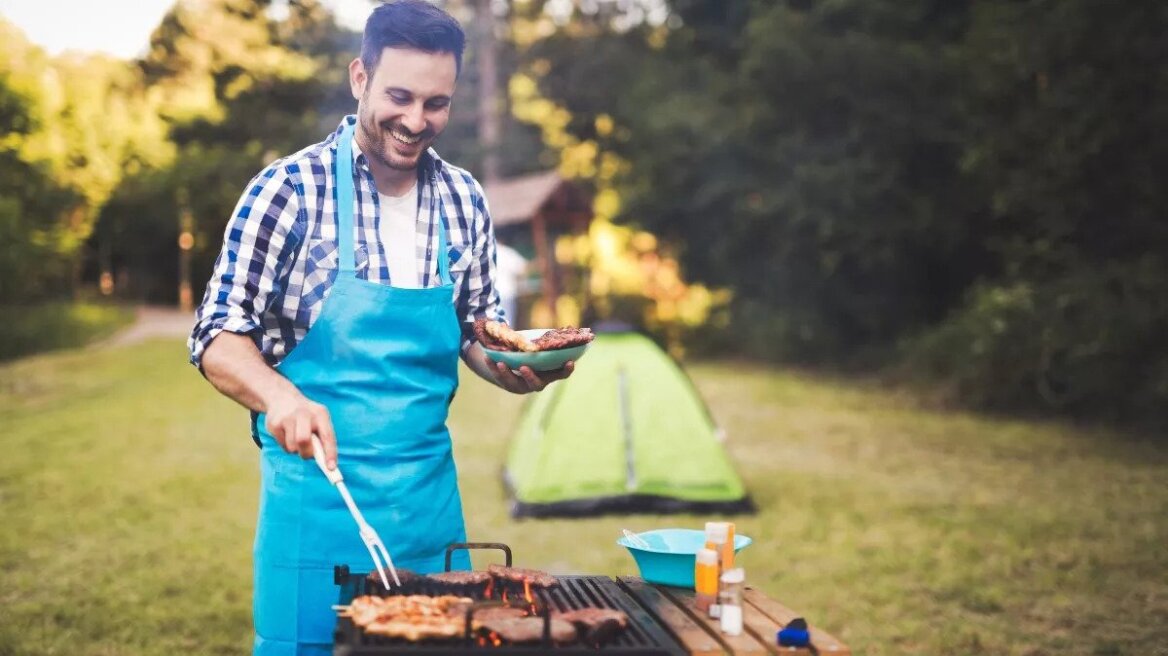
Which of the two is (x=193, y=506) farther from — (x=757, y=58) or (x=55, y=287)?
(x=757, y=58)

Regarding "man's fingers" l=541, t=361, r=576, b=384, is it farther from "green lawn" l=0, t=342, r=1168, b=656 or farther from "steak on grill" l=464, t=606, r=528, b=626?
"green lawn" l=0, t=342, r=1168, b=656

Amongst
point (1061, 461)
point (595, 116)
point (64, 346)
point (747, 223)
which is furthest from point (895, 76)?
point (64, 346)

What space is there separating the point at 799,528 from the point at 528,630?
5.08 metres

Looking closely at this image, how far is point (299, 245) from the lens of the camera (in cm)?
227

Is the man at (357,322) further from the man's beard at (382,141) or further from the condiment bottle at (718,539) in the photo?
the condiment bottle at (718,539)

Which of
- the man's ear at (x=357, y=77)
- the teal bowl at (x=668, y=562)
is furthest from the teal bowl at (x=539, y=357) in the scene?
the man's ear at (x=357, y=77)

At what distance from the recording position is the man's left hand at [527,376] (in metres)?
2.35

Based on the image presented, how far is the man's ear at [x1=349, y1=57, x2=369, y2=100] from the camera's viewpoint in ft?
7.91

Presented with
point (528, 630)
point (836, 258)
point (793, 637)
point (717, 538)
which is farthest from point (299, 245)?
point (836, 258)

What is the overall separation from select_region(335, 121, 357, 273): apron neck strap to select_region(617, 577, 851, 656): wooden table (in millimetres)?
964

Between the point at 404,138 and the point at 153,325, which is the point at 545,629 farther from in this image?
the point at 153,325

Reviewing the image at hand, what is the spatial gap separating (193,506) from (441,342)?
5397 mm

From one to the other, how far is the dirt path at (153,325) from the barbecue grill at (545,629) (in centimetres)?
1074

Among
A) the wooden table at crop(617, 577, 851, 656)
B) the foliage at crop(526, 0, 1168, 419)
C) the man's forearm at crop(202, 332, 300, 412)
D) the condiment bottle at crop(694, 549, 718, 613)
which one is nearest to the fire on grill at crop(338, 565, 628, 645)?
the wooden table at crop(617, 577, 851, 656)
